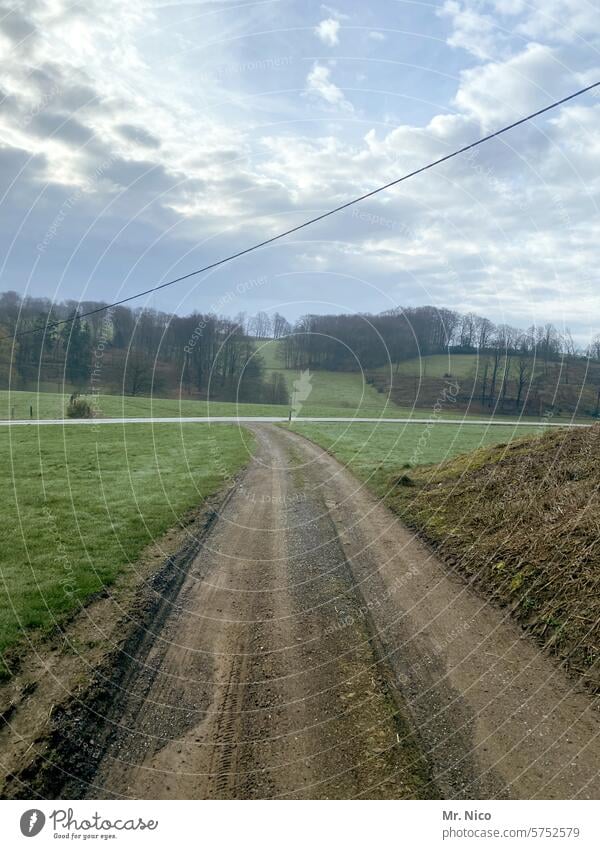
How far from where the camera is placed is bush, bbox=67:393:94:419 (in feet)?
171

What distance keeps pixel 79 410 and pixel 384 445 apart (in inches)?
1311

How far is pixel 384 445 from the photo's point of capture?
37219 mm

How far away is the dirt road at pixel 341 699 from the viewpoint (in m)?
5.61

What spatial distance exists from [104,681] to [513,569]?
335 inches

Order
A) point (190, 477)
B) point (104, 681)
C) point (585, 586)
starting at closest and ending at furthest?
point (104, 681) → point (585, 586) → point (190, 477)

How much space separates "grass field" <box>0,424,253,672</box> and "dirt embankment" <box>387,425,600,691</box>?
8237 mm

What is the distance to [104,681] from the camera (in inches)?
288

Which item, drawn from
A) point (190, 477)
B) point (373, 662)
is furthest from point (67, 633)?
point (190, 477)

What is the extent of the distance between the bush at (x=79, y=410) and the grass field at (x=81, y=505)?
618 inches

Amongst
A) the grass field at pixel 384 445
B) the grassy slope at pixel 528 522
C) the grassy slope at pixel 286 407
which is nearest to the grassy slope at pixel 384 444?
the grass field at pixel 384 445

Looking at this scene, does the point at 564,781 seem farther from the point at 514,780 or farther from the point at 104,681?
the point at 104,681
